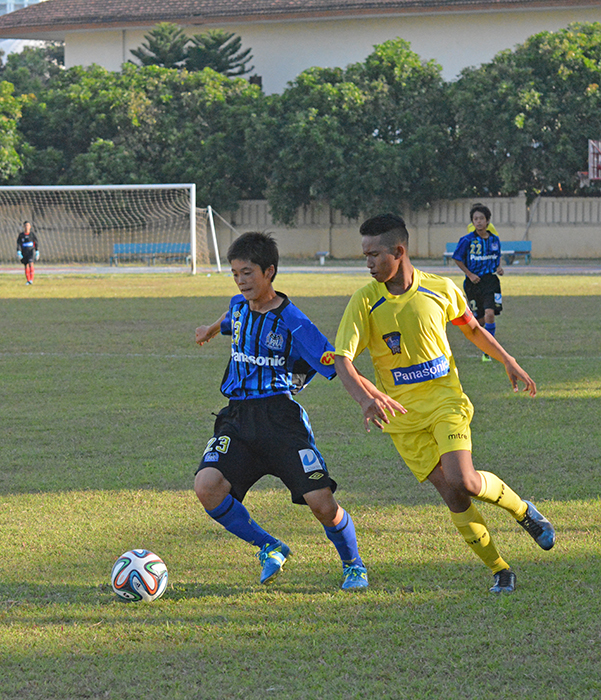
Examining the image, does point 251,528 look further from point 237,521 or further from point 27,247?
point 27,247

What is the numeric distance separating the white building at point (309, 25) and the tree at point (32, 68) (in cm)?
226

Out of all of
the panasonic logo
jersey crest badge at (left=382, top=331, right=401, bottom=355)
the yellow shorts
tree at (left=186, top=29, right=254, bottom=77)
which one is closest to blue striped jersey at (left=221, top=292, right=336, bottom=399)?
the panasonic logo

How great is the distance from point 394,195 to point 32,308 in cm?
2363

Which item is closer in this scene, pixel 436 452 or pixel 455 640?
pixel 455 640

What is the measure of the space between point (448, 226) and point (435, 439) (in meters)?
36.0

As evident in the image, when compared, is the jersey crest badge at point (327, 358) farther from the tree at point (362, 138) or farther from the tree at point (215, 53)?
the tree at point (215, 53)

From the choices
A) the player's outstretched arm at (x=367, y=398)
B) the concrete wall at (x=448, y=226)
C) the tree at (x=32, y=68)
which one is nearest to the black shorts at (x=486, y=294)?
the player's outstretched arm at (x=367, y=398)

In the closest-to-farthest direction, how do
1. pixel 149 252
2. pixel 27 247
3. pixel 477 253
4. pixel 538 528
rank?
Result: 1. pixel 538 528
2. pixel 477 253
3. pixel 27 247
4. pixel 149 252

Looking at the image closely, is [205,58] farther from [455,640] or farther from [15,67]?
[455,640]

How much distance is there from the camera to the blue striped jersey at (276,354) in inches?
155

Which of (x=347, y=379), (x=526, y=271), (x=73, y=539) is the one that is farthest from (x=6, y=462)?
(x=526, y=271)

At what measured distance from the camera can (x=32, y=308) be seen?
56.1 ft

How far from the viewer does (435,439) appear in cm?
384

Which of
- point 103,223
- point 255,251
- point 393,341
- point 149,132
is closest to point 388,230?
point 393,341
